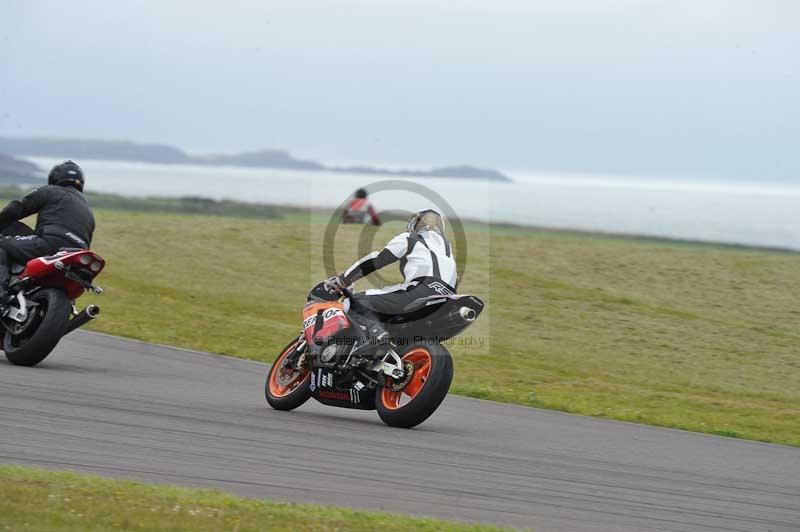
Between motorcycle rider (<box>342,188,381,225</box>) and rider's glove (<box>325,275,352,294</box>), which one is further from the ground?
motorcycle rider (<box>342,188,381,225</box>)

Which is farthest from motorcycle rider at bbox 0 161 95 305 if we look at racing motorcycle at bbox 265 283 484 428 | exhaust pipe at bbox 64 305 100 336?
racing motorcycle at bbox 265 283 484 428

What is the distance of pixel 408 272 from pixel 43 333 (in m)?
4.03

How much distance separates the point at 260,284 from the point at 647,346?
932 centimetres

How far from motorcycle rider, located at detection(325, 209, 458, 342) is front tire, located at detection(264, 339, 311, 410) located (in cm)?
83

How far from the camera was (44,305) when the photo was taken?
11633 millimetres

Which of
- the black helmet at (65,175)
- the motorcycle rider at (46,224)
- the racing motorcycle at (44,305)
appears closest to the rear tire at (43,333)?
the racing motorcycle at (44,305)

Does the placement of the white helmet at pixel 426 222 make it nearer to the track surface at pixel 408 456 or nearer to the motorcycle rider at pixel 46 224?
the track surface at pixel 408 456

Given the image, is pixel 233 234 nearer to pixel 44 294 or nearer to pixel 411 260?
pixel 44 294

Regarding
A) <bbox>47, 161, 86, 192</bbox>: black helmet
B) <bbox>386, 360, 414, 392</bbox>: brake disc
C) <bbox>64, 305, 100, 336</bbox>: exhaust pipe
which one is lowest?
<bbox>386, 360, 414, 392</bbox>: brake disc

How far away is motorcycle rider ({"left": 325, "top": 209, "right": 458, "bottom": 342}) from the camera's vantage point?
32.1 feet

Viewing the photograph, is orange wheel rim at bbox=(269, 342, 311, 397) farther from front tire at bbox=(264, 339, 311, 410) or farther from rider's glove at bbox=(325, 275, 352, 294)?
rider's glove at bbox=(325, 275, 352, 294)

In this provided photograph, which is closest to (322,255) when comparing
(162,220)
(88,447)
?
(162,220)

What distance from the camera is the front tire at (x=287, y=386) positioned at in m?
10.5

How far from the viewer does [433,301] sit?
9586 mm
